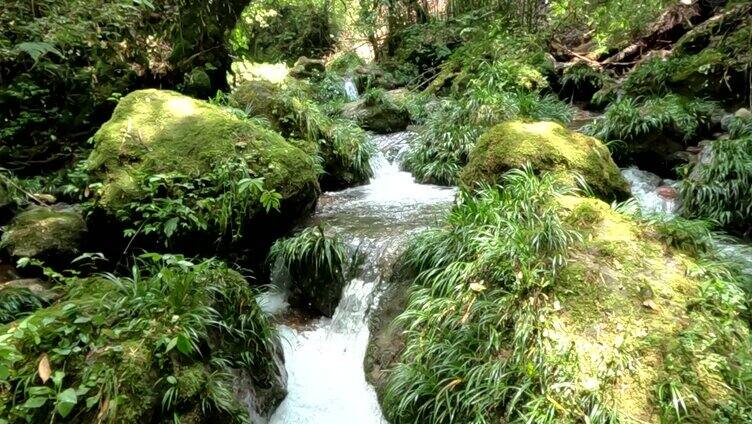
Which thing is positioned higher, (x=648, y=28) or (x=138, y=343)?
(x=648, y=28)

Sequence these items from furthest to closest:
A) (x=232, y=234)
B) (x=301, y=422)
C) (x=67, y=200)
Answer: (x=67, y=200), (x=232, y=234), (x=301, y=422)

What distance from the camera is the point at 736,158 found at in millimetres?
5715

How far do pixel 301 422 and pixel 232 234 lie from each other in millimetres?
2116

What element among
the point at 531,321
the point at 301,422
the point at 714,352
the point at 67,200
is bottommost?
the point at 301,422

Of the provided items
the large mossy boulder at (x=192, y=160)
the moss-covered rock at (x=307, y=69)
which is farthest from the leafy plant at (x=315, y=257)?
the moss-covered rock at (x=307, y=69)

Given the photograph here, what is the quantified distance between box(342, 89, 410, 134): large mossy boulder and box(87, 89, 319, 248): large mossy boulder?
499 centimetres

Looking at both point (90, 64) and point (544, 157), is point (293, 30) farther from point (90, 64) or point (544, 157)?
point (544, 157)

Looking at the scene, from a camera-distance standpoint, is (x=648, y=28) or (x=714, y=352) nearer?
(x=714, y=352)

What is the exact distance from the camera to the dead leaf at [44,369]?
2.79 m

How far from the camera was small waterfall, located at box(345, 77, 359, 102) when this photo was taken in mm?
13995

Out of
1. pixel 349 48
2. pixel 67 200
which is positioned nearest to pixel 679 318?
pixel 67 200

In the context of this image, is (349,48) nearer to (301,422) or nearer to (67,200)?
(67,200)

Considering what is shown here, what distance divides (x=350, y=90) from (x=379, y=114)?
3712mm

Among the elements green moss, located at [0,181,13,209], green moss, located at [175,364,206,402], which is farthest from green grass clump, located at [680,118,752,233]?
green moss, located at [0,181,13,209]
